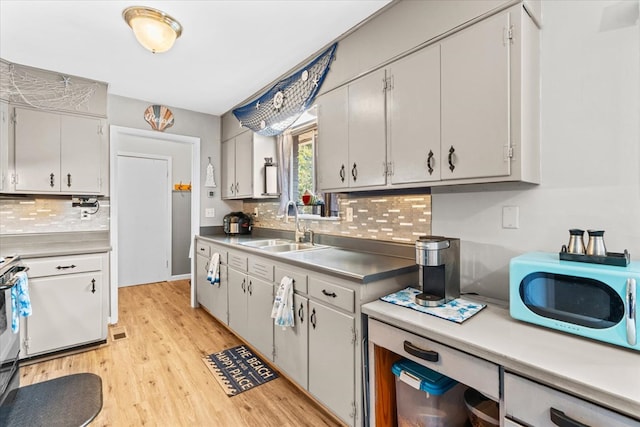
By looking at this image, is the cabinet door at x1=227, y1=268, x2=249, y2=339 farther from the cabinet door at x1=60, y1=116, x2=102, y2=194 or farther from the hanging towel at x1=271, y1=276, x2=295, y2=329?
the cabinet door at x1=60, y1=116, x2=102, y2=194

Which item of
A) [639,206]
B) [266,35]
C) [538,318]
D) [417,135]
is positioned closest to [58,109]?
[266,35]

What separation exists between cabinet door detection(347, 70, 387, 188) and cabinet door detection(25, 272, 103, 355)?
2.60 m

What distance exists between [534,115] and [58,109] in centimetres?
387

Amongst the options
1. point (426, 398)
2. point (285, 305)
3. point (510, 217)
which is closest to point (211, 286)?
point (285, 305)

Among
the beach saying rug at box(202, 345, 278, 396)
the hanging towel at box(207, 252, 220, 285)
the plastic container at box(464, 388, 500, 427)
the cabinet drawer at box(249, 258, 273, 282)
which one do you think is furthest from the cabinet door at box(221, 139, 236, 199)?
the plastic container at box(464, 388, 500, 427)

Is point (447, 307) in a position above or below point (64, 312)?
above

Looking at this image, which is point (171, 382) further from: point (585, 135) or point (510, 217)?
point (585, 135)

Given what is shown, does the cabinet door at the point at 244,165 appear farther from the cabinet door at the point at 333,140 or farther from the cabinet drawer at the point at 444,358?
the cabinet drawer at the point at 444,358

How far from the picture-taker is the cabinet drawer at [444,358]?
1.11 m

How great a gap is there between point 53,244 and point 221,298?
169 cm

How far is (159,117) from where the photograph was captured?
3666 millimetres

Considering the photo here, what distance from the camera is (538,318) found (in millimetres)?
1256

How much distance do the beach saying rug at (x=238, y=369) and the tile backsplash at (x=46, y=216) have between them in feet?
6.39

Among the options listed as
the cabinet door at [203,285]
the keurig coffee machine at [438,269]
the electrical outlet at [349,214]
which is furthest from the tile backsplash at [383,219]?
the cabinet door at [203,285]
